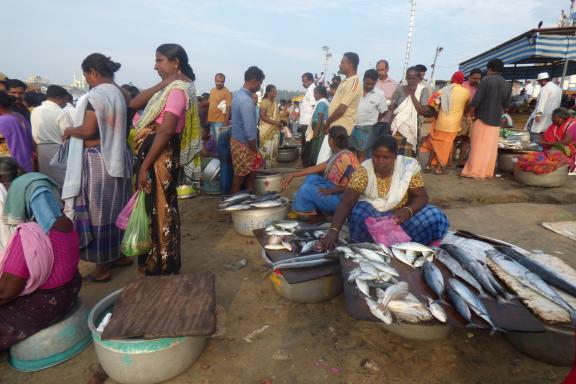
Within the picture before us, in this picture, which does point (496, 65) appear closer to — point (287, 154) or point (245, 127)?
point (287, 154)

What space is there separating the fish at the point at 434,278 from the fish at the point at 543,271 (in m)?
0.77

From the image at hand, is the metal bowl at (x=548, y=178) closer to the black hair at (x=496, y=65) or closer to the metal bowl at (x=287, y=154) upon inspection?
the black hair at (x=496, y=65)

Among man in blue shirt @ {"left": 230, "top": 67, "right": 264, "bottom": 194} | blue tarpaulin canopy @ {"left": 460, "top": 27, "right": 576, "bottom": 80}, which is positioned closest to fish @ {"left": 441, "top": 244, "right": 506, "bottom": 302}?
man in blue shirt @ {"left": 230, "top": 67, "right": 264, "bottom": 194}

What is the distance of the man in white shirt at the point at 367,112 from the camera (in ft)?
20.5

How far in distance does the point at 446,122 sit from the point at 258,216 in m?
5.33

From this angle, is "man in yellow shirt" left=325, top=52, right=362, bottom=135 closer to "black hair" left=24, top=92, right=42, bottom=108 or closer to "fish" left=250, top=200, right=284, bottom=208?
"fish" left=250, top=200, right=284, bottom=208

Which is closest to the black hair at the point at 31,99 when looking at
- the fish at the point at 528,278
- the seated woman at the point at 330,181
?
the seated woman at the point at 330,181

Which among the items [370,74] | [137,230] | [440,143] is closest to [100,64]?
[137,230]

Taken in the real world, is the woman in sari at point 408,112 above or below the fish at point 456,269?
above

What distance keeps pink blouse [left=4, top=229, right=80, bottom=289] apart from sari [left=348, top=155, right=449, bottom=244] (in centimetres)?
249

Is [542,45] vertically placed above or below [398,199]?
above

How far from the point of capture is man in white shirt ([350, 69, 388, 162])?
6.25 m

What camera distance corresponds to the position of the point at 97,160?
3.21 meters

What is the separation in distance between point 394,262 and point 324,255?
23.0 inches
